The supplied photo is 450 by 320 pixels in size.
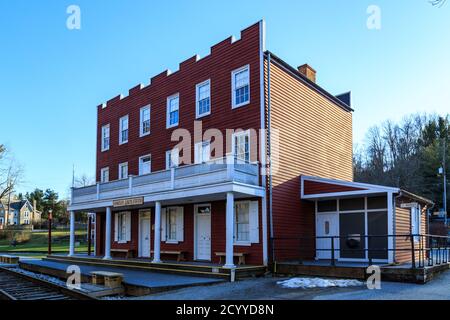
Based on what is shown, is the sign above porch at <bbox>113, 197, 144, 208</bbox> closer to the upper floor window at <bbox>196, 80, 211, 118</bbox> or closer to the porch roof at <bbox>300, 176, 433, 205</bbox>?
the upper floor window at <bbox>196, 80, 211, 118</bbox>

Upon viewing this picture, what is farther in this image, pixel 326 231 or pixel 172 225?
pixel 172 225

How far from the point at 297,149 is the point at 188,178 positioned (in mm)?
4908

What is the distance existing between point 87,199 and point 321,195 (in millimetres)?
12561

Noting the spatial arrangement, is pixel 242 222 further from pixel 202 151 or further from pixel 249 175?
pixel 202 151

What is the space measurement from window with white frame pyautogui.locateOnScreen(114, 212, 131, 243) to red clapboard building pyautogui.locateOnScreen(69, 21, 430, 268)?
2.21ft

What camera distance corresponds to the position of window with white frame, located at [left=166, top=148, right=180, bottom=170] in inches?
828

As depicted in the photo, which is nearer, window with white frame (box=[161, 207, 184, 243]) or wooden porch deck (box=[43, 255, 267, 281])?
wooden porch deck (box=[43, 255, 267, 281])

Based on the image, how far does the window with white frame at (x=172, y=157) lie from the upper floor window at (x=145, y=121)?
248 centimetres

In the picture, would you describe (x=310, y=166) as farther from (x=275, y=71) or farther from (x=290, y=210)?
(x=275, y=71)

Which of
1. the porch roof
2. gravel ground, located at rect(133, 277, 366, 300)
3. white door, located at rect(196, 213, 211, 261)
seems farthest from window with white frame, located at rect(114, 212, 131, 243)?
gravel ground, located at rect(133, 277, 366, 300)

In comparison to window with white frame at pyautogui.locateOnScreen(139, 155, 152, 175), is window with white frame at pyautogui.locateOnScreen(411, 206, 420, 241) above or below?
below

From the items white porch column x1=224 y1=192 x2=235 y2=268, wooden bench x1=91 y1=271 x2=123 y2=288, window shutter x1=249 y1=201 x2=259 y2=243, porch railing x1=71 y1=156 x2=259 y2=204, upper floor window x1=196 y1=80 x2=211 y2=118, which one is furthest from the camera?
upper floor window x1=196 y1=80 x2=211 y2=118

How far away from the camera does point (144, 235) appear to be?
22.9m

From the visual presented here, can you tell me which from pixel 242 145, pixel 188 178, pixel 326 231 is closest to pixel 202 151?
pixel 242 145
